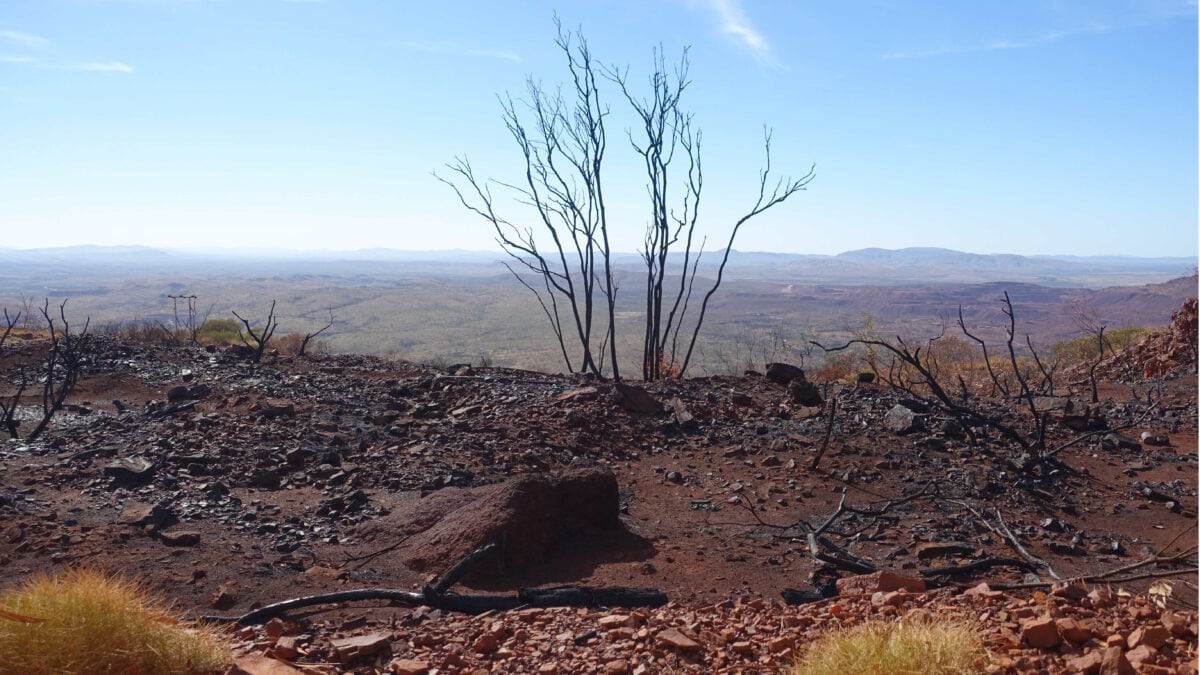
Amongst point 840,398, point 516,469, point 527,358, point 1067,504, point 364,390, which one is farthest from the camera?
point 527,358

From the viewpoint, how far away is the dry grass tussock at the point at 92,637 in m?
3.05

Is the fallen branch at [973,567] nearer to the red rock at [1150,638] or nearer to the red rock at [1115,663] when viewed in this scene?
the red rock at [1150,638]

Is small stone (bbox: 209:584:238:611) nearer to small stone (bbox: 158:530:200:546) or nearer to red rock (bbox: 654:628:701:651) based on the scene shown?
small stone (bbox: 158:530:200:546)

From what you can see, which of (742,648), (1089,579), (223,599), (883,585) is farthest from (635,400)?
(742,648)

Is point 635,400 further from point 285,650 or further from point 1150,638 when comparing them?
point 1150,638

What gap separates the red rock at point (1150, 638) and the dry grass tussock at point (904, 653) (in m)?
0.52

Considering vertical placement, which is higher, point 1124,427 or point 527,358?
point 1124,427

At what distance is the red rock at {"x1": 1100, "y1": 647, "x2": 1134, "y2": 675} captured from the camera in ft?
8.88

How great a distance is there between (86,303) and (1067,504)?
3309 inches

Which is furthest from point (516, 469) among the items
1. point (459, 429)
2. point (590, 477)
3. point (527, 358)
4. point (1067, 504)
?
point (527, 358)

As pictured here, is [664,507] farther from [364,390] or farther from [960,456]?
[364,390]

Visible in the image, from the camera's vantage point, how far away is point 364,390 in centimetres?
981

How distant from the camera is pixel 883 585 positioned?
404cm

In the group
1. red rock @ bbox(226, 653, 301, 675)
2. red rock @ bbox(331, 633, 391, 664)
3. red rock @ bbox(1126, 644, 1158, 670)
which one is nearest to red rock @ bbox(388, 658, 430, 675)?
red rock @ bbox(331, 633, 391, 664)
